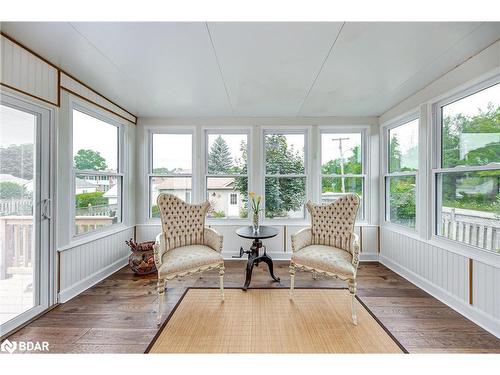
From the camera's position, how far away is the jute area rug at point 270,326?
164 cm

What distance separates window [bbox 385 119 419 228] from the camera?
2.89 metres

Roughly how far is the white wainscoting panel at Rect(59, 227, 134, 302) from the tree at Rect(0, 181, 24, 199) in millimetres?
695

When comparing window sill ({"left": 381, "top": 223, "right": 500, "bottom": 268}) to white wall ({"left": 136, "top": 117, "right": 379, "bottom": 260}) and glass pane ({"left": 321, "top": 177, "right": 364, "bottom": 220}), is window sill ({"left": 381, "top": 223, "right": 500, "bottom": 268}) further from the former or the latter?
glass pane ({"left": 321, "top": 177, "right": 364, "bottom": 220})

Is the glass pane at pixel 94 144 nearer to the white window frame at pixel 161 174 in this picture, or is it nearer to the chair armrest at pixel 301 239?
the white window frame at pixel 161 174

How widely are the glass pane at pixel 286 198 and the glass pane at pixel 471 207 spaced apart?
5.88 ft

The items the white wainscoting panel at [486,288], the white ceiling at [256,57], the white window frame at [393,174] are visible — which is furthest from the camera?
the white window frame at [393,174]

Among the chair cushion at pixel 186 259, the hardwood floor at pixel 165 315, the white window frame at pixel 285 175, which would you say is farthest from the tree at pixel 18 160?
the white window frame at pixel 285 175

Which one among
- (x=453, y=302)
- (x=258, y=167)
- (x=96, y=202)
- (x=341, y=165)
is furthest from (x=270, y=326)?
(x=341, y=165)

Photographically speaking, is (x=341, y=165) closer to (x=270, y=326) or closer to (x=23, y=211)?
(x=270, y=326)

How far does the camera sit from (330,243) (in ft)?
8.48

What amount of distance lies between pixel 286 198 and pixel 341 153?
48.3 inches
